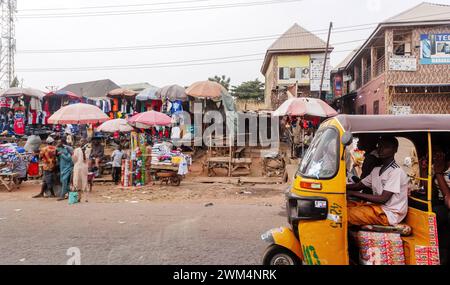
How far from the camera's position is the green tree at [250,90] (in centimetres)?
3769

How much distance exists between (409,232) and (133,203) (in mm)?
7583

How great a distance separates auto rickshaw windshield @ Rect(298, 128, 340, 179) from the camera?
3627mm

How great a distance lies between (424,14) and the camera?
59.6 feet

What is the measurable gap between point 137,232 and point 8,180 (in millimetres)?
8150

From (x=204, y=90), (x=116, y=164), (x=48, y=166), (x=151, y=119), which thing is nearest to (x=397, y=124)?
(x=48, y=166)

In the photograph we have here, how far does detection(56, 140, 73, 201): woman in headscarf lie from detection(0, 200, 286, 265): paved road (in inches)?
28.3

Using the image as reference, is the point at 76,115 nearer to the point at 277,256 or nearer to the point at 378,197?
the point at 277,256

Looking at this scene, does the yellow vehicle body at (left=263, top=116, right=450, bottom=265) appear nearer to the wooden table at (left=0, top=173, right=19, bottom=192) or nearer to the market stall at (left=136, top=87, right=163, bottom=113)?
the wooden table at (left=0, top=173, right=19, bottom=192)

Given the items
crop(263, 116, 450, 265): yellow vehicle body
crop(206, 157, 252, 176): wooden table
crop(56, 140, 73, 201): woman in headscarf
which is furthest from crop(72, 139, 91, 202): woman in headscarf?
crop(263, 116, 450, 265): yellow vehicle body

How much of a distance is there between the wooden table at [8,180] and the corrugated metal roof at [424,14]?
18.1 meters

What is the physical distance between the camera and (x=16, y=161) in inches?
467

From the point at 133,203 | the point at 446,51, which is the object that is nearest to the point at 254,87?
the point at 446,51

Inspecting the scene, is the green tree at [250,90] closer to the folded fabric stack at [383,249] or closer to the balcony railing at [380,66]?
the balcony railing at [380,66]
